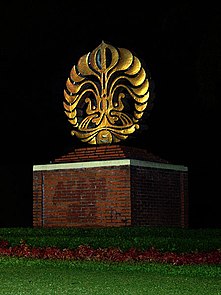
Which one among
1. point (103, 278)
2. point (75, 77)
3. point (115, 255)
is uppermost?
point (75, 77)

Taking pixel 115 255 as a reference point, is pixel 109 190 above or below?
above

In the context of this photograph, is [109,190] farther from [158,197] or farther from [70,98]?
[70,98]

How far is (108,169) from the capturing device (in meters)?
13.9

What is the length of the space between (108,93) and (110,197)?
2035 mm

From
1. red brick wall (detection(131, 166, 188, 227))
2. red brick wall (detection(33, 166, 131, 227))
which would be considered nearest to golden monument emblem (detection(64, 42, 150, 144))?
red brick wall (detection(33, 166, 131, 227))

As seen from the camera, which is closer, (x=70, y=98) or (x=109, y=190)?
(x=109, y=190)

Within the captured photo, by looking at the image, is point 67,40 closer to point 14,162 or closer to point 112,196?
point 14,162

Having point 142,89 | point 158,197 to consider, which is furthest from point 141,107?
point 158,197

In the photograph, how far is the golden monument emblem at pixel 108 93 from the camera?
14289 mm

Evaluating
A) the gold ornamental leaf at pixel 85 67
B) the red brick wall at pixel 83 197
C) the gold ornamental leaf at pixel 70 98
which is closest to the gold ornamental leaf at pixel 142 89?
the gold ornamental leaf at pixel 85 67

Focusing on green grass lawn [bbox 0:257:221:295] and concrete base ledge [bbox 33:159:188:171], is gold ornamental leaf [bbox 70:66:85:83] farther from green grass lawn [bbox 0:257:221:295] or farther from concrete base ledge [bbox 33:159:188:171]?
green grass lawn [bbox 0:257:221:295]

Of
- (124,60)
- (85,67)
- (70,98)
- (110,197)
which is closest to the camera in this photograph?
(110,197)

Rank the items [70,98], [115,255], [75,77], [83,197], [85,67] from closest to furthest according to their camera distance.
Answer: [115,255] → [83,197] → [85,67] → [75,77] → [70,98]

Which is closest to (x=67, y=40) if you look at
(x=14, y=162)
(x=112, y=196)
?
(x=14, y=162)
